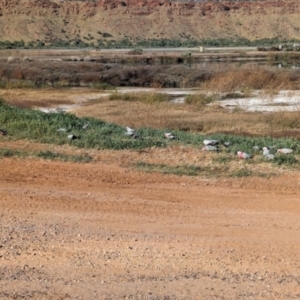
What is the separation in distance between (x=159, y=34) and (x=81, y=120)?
362 feet

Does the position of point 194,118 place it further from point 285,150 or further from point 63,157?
point 63,157

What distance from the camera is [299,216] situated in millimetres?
8773

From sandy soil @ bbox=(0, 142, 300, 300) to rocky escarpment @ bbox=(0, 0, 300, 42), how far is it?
341 feet

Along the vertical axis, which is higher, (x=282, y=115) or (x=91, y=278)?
(x=91, y=278)

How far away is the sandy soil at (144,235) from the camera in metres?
6.21

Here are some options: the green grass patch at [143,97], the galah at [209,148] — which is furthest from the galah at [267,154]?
the green grass patch at [143,97]

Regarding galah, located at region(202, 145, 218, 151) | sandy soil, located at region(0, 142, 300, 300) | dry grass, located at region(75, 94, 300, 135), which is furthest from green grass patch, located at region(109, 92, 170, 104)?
sandy soil, located at region(0, 142, 300, 300)

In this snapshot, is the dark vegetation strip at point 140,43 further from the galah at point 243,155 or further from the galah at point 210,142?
the galah at point 243,155

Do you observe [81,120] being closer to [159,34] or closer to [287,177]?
[287,177]

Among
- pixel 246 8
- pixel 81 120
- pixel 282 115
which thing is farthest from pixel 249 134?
pixel 246 8

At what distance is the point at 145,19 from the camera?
127m

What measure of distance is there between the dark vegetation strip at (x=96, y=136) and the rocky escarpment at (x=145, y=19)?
9781 centimetres

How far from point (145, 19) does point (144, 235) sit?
402 ft

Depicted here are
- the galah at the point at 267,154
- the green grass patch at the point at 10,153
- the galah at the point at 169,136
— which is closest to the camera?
the galah at the point at 267,154
